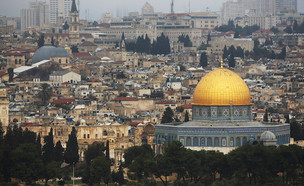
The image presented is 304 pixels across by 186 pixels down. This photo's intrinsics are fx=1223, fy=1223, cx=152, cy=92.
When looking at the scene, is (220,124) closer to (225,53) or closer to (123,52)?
(225,53)

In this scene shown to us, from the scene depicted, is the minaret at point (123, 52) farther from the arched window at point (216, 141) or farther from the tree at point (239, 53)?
the arched window at point (216, 141)

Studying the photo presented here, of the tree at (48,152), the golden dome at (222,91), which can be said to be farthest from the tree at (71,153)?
the golden dome at (222,91)

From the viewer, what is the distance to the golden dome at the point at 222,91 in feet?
259

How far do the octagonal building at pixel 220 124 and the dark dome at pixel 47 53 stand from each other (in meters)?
63.7

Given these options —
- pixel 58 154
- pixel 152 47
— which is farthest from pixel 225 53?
pixel 58 154

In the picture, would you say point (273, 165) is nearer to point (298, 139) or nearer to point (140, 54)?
point (298, 139)

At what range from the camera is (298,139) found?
8625 cm

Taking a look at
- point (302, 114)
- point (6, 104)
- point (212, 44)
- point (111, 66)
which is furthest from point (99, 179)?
point (212, 44)

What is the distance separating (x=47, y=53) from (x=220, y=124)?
68.0m

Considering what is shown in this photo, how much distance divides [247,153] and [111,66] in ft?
250

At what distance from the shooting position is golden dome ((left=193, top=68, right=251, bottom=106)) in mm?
78812

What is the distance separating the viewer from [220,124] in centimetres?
7856

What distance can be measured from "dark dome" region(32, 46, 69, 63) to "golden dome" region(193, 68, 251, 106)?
6415cm

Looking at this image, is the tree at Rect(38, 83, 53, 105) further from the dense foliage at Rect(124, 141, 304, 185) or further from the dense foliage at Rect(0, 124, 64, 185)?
the dense foliage at Rect(124, 141, 304, 185)
